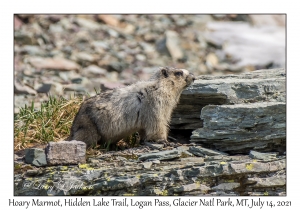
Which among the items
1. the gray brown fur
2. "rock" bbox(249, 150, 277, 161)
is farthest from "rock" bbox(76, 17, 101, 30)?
"rock" bbox(249, 150, 277, 161)

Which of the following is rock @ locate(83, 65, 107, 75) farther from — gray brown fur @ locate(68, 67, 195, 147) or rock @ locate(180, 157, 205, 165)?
rock @ locate(180, 157, 205, 165)

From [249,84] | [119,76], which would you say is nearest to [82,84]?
[119,76]

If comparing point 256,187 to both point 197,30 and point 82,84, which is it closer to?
point 82,84

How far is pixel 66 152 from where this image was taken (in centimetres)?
1113

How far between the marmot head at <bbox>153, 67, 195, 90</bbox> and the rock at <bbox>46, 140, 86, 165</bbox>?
273 cm

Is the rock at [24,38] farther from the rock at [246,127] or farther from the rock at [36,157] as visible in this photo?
the rock at [246,127]

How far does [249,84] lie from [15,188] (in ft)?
15.9

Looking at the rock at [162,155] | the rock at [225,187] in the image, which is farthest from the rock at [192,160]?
the rock at [225,187]

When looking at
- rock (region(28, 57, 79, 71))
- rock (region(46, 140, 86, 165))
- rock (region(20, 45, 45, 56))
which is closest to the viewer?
rock (region(46, 140, 86, 165))

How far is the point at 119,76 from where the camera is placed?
94.6 ft

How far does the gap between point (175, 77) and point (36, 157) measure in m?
3.58

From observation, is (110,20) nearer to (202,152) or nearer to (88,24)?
(88,24)

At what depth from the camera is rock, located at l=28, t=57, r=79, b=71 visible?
27.9 m

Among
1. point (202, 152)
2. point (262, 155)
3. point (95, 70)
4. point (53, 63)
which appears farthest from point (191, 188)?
point (53, 63)
